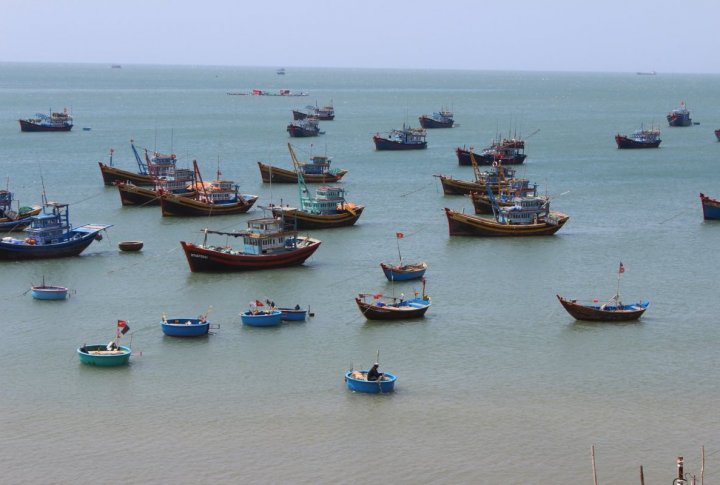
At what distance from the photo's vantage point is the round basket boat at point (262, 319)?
51.8 m

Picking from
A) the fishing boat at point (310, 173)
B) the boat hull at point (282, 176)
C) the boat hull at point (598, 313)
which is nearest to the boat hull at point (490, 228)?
the boat hull at point (598, 313)

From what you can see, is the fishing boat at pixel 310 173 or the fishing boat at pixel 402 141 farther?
the fishing boat at pixel 402 141

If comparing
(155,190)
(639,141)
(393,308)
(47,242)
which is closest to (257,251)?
(47,242)

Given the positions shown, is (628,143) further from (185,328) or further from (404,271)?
(185,328)

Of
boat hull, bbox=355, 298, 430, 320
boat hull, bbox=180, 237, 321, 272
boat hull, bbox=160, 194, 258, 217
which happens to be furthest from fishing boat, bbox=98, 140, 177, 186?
boat hull, bbox=355, 298, 430, 320

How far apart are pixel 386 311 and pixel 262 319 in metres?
5.66

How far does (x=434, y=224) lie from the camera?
81.5 m

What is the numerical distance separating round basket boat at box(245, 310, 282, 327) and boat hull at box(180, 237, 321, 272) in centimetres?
1233

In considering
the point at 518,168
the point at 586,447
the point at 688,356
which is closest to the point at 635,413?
the point at 586,447

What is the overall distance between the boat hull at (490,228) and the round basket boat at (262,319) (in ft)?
84.3

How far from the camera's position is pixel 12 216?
7750cm

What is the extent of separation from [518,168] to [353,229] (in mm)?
44741

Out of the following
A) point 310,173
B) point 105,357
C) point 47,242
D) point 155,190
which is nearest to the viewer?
point 105,357

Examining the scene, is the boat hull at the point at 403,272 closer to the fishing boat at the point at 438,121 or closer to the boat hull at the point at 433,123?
the fishing boat at the point at 438,121
